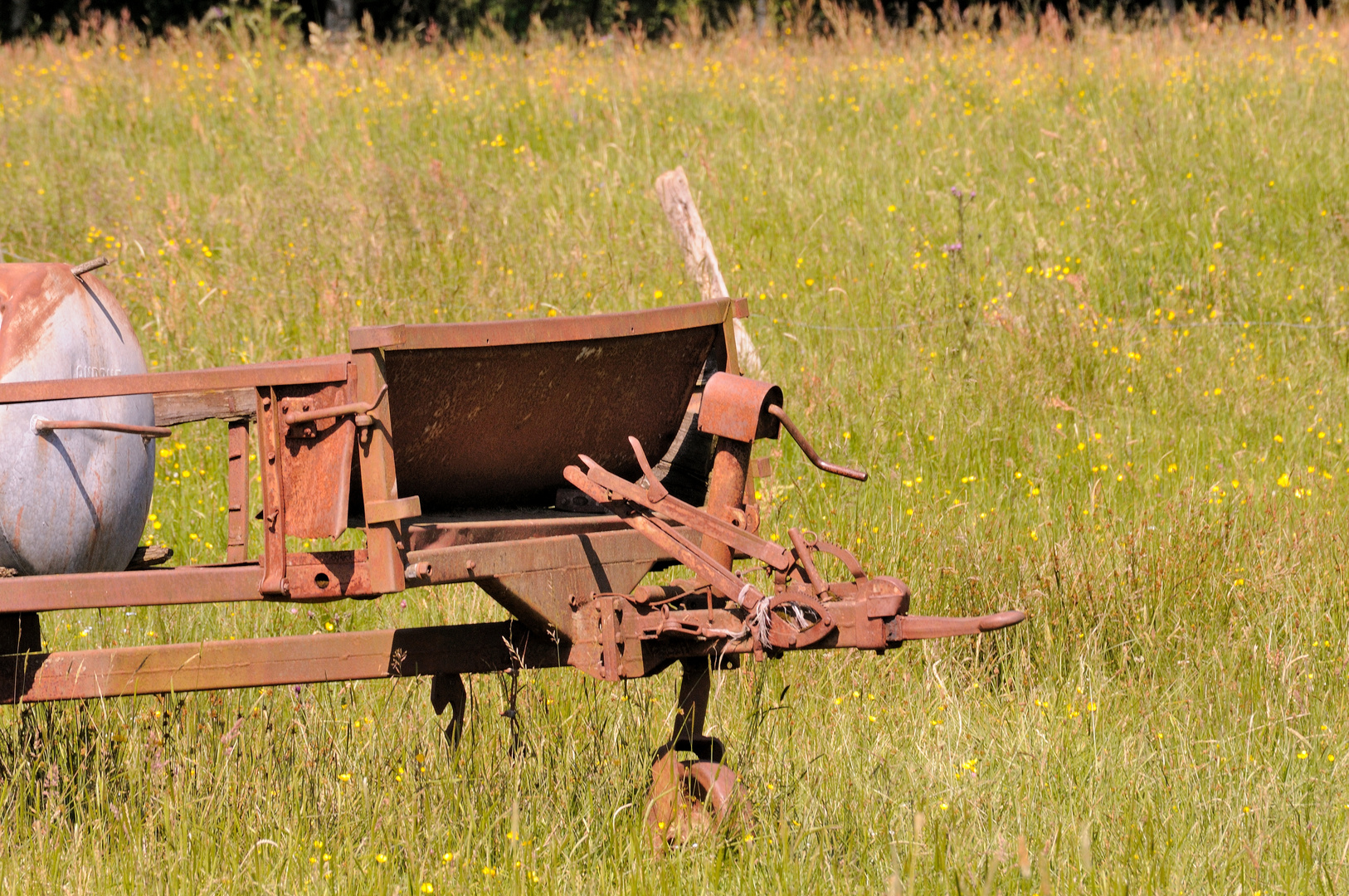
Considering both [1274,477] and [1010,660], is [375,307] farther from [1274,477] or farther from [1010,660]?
[1274,477]

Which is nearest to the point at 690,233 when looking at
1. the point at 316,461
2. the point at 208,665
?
the point at 316,461

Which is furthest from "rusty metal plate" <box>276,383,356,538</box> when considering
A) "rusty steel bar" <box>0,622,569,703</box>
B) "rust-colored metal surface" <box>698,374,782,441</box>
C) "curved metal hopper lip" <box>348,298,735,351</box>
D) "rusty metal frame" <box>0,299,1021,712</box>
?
"rust-colored metal surface" <box>698,374,782,441</box>

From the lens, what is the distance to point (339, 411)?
2.65m

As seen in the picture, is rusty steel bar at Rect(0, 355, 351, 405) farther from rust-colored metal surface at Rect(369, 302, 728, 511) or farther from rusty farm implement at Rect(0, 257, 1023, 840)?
rust-colored metal surface at Rect(369, 302, 728, 511)

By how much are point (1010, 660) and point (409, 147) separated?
6.35 metres

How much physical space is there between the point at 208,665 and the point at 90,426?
604 mm

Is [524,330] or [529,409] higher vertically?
[524,330]

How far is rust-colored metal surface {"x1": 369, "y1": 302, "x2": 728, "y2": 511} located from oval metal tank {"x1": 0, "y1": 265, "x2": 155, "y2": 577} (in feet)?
2.40

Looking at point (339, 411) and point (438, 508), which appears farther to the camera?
point (438, 508)

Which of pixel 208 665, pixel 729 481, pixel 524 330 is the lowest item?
pixel 208 665

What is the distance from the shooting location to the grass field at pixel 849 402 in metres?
3.10

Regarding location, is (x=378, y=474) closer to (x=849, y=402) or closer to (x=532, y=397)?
(x=532, y=397)

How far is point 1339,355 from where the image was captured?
689cm

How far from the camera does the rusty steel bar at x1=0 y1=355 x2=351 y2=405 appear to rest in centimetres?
270
